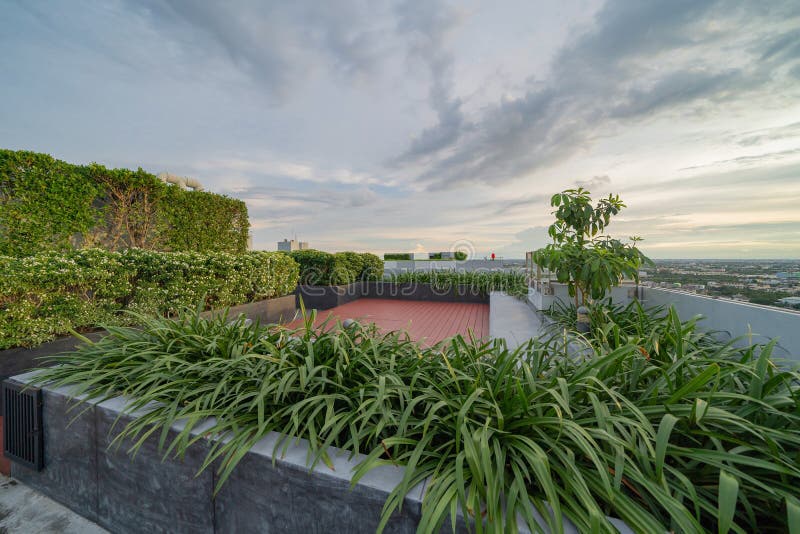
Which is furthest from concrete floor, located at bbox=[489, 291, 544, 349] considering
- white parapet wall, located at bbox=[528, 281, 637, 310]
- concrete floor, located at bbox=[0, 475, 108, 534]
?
concrete floor, located at bbox=[0, 475, 108, 534]

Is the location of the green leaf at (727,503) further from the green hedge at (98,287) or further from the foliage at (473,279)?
the foliage at (473,279)

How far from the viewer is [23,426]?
1709 mm

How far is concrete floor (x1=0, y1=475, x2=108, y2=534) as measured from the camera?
148 cm

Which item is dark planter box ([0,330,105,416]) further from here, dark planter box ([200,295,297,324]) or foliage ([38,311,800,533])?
foliage ([38,311,800,533])

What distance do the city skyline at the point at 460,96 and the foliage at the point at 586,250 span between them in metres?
0.26

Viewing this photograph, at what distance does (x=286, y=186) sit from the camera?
9.75 m

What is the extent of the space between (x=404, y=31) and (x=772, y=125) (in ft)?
16.2

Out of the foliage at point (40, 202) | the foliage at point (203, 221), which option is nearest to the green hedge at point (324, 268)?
the foliage at point (203, 221)

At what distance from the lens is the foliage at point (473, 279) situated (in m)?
8.70

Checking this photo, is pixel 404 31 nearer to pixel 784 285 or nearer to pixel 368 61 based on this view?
pixel 368 61

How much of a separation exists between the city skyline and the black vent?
15.3ft

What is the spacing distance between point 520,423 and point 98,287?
15.3 feet

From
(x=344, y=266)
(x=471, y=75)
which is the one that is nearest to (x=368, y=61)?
(x=471, y=75)

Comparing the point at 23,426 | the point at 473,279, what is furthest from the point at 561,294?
the point at 23,426
